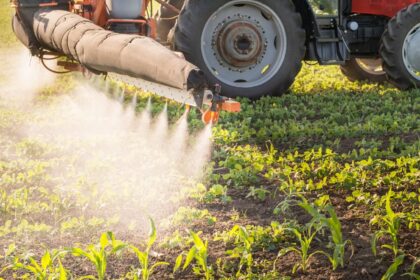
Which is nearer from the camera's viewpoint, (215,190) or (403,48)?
(215,190)

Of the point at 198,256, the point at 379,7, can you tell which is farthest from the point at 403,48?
the point at 198,256

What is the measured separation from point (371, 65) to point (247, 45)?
2.52 metres

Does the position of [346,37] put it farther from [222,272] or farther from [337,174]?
[222,272]

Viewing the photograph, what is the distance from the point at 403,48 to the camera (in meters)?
9.23

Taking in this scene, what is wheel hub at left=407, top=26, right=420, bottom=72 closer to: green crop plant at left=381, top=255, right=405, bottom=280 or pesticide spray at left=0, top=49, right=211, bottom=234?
pesticide spray at left=0, top=49, right=211, bottom=234

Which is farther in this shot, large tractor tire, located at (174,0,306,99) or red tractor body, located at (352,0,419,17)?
red tractor body, located at (352,0,419,17)

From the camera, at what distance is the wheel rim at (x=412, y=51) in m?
9.29

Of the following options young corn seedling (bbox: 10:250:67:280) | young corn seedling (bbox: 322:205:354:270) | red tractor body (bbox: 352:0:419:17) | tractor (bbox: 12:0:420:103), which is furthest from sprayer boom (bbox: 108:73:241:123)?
red tractor body (bbox: 352:0:419:17)

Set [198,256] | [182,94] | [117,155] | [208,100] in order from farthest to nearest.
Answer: [117,155] → [182,94] → [208,100] → [198,256]

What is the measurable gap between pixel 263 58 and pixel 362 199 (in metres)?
3.91

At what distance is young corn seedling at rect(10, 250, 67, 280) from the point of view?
3.62 meters

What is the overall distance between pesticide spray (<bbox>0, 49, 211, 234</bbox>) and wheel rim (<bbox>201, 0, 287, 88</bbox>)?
87 cm

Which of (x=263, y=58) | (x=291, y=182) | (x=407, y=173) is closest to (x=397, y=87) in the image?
(x=263, y=58)

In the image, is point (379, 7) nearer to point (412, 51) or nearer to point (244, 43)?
point (412, 51)
